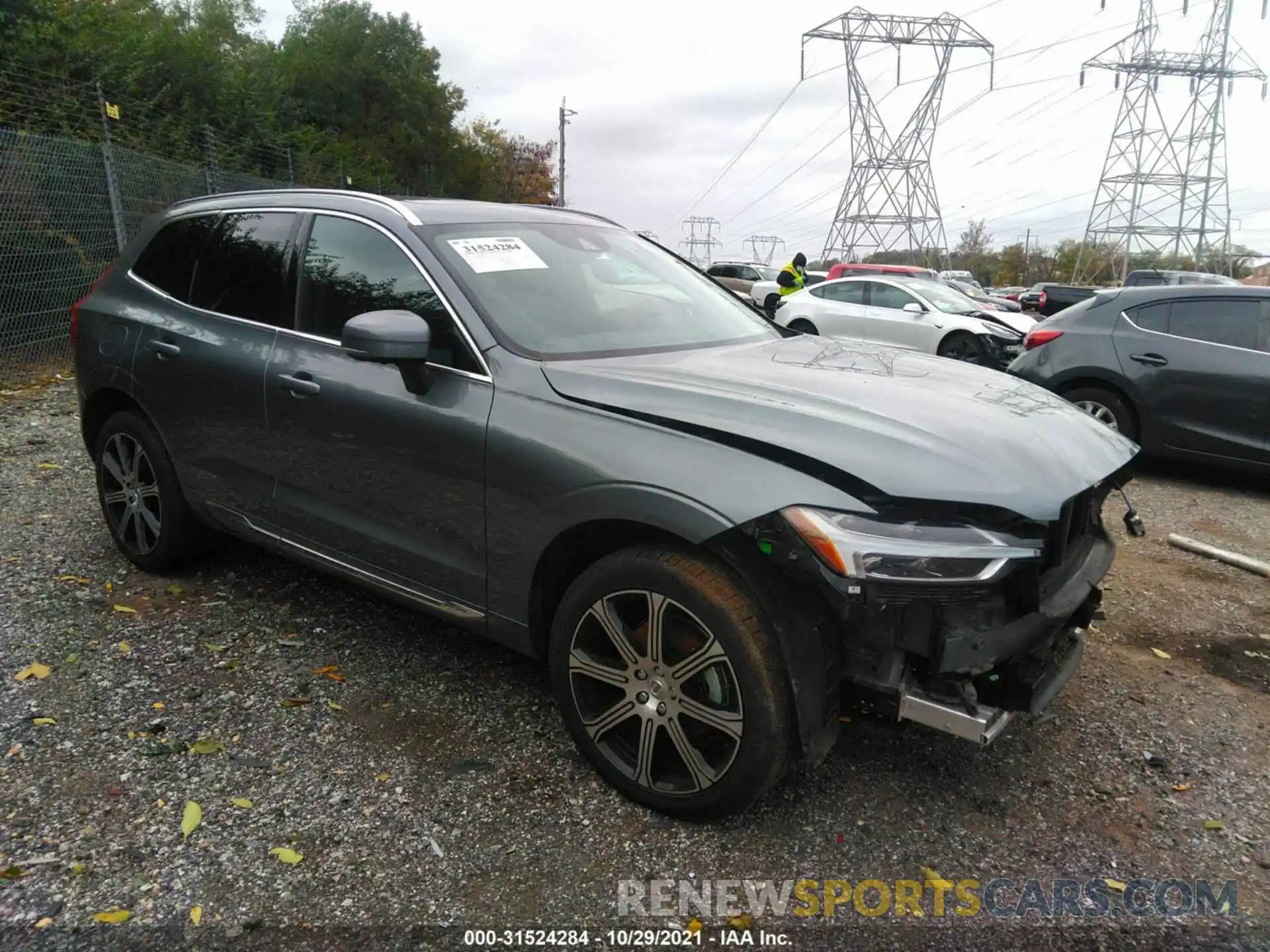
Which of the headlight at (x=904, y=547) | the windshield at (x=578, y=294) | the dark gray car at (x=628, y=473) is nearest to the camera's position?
the headlight at (x=904, y=547)

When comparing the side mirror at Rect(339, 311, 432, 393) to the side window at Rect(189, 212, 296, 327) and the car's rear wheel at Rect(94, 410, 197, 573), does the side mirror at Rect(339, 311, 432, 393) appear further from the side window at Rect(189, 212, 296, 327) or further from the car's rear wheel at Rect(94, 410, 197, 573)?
the car's rear wheel at Rect(94, 410, 197, 573)

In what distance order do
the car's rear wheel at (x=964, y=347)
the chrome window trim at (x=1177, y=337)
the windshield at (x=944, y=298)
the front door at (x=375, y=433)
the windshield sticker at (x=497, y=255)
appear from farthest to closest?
1. the windshield at (x=944, y=298)
2. the car's rear wheel at (x=964, y=347)
3. the chrome window trim at (x=1177, y=337)
4. the windshield sticker at (x=497, y=255)
5. the front door at (x=375, y=433)

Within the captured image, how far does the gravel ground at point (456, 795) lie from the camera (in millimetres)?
2240

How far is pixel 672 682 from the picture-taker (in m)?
2.43

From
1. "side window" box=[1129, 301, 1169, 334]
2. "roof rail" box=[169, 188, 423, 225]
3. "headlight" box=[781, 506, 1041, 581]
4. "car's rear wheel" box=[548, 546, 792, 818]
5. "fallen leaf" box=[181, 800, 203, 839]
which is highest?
"roof rail" box=[169, 188, 423, 225]

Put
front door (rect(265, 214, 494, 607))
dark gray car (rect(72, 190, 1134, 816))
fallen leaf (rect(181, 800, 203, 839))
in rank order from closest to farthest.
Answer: dark gray car (rect(72, 190, 1134, 816)) < fallen leaf (rect(181, 800, 203, 839)) < front door (rect(265, 214, 494, 607))

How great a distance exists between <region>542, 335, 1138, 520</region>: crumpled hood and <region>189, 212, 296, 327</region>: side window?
55.5 inches

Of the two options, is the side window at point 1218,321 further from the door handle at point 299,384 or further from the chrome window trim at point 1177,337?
the door handle at point 299,384

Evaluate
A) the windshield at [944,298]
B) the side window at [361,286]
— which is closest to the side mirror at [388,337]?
the side window at [361,286]

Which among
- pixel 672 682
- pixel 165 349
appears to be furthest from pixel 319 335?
pixel 672 682

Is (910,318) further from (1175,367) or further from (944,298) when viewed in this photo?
(1175,367)

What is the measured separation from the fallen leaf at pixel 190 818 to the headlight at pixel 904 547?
1.89 metres

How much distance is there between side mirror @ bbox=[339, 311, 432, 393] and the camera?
267cm

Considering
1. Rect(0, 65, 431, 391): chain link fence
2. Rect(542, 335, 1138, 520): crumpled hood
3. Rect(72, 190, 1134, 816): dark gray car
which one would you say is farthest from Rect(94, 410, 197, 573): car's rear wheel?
Rect(0, 65, 431, 391): chain link fence
